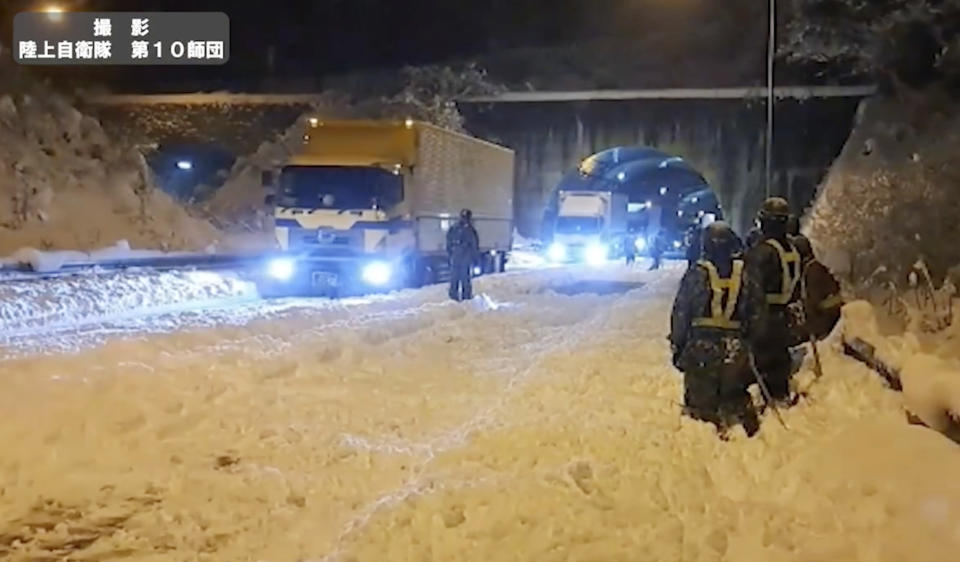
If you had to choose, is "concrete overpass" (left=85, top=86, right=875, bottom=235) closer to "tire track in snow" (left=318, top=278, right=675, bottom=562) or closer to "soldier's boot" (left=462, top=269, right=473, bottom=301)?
"soldier's boot" (left=462, top=269, right=473, bottom=301)

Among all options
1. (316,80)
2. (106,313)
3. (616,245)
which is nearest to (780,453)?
(106,313)

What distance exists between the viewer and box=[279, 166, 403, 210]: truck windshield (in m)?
24.9

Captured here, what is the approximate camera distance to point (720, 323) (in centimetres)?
843

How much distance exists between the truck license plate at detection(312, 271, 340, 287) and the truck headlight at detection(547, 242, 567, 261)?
22.8 m

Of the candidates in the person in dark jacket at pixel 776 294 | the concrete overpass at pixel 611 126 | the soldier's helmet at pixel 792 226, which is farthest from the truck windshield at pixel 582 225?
the person in dark jacket at pixel 776 294

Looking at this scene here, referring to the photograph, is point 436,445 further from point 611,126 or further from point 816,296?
point 611,126

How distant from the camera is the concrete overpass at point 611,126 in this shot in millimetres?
45062

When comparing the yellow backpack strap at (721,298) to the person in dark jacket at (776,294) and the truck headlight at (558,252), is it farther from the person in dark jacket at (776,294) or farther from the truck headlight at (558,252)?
the truck headlight at (558,252)

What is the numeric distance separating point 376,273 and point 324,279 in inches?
46.0

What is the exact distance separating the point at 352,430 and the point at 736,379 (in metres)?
3.31

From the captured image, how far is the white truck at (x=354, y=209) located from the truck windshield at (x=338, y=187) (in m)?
0.02

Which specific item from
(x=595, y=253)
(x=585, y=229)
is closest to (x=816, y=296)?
(x=595, y=253)

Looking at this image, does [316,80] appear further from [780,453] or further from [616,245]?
[780,453]

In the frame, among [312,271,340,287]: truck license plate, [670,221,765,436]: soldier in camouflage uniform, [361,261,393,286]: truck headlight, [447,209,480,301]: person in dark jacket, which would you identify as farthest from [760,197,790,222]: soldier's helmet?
[312,271,340,287]: truck license plate
